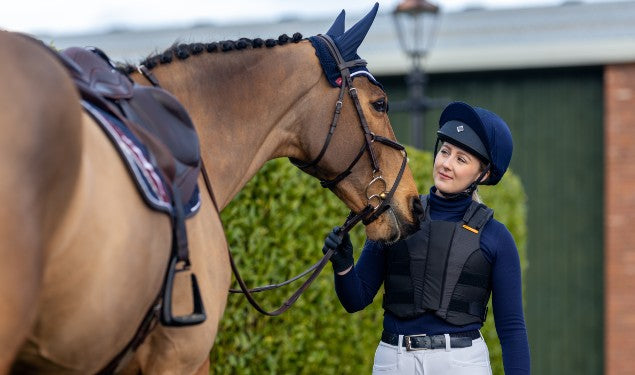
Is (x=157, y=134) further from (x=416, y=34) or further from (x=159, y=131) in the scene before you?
(x=416, y=34)

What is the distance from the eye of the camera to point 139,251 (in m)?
2.57

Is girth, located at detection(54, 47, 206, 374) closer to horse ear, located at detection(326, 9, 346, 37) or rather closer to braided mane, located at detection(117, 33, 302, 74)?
braided mane, located at detection(117, 33, 302, 74)

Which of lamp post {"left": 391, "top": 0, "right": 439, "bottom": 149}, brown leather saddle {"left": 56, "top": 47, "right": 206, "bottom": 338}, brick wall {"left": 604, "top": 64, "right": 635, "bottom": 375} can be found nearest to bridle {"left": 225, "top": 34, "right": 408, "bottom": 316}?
brown leather saddle {"left": 56, "top": 47, "right": 206, "bottom": 338}

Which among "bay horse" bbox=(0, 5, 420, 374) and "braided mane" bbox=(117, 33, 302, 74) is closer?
"bay horse" bbox=(0, 5, 420, 374)

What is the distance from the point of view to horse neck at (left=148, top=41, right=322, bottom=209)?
3.47 metres

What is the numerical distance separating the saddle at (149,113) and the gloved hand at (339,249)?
97 cm

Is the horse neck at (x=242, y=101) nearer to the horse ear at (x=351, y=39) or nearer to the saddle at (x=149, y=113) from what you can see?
the horse ear at (x=351, y=39)

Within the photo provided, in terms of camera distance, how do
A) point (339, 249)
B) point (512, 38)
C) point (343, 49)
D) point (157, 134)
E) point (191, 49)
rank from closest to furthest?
1. point (157, 134)
2. point (191, 49)
3. point (343, 49)
4. point (339, 249)
5. point (512, 38)

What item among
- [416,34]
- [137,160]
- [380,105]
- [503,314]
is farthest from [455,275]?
[416,34]

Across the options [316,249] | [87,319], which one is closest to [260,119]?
[87,319]

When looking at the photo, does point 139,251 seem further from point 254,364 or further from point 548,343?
point 548,343

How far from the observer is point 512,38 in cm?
1183

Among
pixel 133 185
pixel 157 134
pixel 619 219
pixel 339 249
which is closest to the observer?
pixel 133 185

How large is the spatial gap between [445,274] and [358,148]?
597 millimetres
